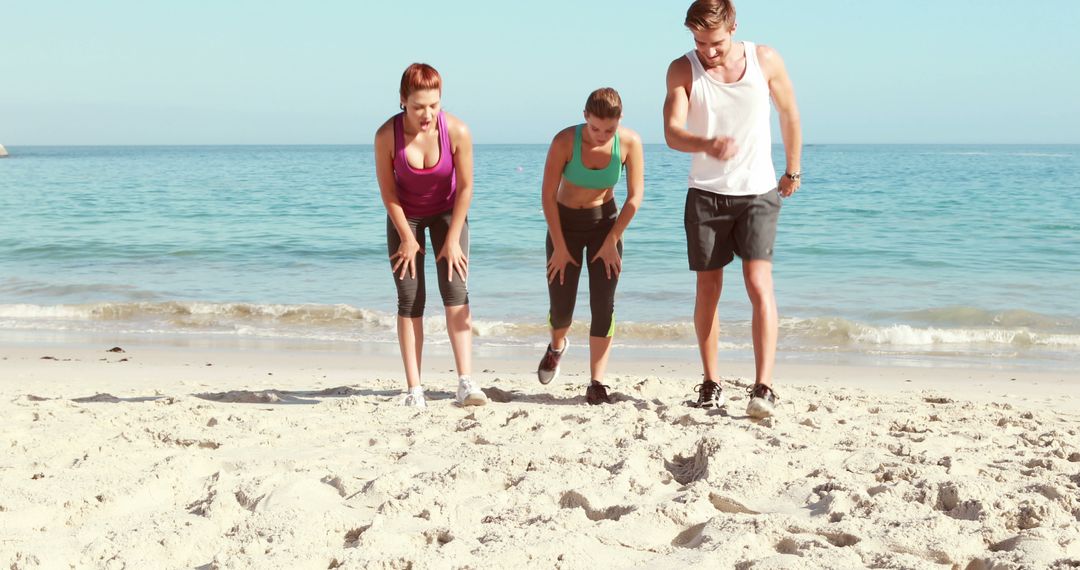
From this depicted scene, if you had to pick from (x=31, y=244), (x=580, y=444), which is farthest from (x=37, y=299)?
(x=580, y=444)

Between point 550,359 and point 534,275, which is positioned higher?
point 550,359

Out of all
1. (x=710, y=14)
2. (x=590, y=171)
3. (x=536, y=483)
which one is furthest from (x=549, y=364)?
(x=710, y=14)

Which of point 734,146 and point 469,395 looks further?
point 469,395

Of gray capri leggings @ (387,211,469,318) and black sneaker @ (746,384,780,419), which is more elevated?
gray capri leggings @ (387,211,469,318)

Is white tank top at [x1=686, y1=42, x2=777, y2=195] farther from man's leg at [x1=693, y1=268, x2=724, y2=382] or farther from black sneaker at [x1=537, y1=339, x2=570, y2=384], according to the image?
black sneaker at [x1=537, y1=339, x2=570, y2=384]

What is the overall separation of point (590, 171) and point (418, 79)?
0.89 m

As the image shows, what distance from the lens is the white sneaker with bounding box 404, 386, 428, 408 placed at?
4.81 meters

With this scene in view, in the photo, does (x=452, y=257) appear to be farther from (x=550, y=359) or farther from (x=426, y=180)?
(x=550, y=359)

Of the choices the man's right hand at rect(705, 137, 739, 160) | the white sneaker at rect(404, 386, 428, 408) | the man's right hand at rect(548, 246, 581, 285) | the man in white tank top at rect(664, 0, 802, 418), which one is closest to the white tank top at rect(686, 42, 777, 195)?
the man in white tank top at rect(664, 0, 802, 418)

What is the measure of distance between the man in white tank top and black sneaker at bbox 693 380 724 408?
13.0 inches

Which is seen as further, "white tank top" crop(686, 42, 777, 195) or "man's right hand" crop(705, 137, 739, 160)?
"white tank top" crop(686, 42, 777, 195)

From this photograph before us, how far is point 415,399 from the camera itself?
15.9 feet

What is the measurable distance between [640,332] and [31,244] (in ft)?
34.4

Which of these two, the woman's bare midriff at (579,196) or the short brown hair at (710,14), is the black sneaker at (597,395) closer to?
the woman's bare midriff at (579,196)
